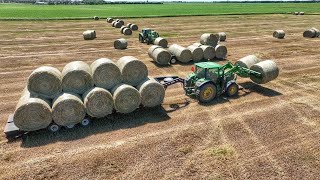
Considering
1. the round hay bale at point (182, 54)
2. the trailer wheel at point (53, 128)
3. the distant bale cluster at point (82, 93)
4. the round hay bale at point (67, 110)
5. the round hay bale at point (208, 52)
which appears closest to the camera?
the distant bale cluster at point (82, 93)

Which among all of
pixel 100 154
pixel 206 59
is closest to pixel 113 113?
pixel 100 154

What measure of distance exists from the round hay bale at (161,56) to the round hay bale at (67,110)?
37.1 ft

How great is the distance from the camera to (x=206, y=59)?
2498 centimetres

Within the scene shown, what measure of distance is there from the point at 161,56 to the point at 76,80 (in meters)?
10.9

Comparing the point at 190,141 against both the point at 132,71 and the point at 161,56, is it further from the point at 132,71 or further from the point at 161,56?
the point at 161,56

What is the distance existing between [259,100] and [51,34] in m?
31.6

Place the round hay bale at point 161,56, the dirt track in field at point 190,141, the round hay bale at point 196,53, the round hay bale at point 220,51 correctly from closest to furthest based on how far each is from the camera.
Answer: the dirt track in field at point 190,141
the round hay bale at point 161,56
the round hay bale at point 196,53
the round hay bale at point 220,51

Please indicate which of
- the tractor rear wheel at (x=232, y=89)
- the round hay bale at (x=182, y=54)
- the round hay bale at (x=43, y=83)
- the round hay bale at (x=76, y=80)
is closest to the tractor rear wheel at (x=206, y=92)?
the tractor rear wheel at (x=232, y=89)

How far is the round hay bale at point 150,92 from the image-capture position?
13789mm

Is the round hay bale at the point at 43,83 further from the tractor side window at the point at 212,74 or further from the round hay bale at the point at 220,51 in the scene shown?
the round hay bale at the point at 220,51

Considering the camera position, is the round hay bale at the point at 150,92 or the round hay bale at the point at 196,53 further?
the round hay bale at the point at 196,53

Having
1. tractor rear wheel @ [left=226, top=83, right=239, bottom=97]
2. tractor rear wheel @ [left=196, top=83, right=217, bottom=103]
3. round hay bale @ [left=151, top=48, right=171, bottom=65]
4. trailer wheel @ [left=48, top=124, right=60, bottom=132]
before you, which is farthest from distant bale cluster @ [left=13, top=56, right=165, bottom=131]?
round hay bale @ [left=151, top=48, right=171, bottom=65]

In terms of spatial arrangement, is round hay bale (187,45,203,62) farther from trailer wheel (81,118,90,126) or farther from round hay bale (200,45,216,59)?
trailer wheel (81,118,90,126)

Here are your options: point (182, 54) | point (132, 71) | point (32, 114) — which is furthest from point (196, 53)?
point (32, 114)
